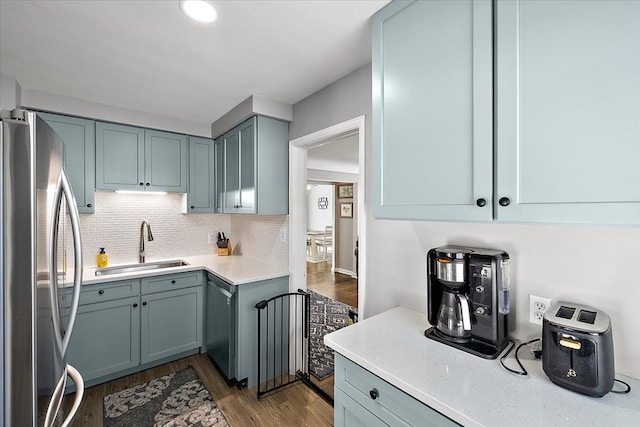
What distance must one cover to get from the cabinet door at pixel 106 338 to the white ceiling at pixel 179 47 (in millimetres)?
1770

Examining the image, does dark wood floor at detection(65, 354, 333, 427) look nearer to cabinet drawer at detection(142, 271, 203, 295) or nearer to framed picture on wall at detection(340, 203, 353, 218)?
cabinet drawer at detection(142, 271, 203, 295)

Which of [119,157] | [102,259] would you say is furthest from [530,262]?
[102,259]

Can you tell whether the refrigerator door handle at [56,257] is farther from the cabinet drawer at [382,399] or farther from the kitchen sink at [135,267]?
the kitchen sink at [135,267]

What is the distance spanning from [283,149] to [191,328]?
198cm

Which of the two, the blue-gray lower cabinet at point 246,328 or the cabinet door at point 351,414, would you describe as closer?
the cabinet door at point 351,414

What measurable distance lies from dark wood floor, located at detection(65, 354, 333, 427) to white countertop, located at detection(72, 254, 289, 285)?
89 cm

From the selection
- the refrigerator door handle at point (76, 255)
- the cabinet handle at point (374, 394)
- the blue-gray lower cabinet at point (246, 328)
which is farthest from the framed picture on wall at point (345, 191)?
the refrigerator door handle at point (76, 255)

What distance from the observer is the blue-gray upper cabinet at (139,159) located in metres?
2.60

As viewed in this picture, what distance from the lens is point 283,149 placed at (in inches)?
101

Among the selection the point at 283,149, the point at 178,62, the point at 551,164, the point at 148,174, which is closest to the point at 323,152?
the point at 283,149

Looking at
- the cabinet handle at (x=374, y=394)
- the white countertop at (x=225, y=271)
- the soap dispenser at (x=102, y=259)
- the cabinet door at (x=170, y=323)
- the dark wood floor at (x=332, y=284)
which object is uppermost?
the soap dispenser at (x=102, y=259)

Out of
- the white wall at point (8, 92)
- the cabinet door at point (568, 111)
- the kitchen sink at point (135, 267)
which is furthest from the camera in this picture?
the kitchen sink at point (135, 267)

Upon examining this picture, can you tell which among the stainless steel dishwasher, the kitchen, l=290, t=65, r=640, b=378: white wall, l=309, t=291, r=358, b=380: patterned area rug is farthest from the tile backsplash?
l=290, t=65, r=640, b=378: white wall

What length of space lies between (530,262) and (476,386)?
0.57 m
